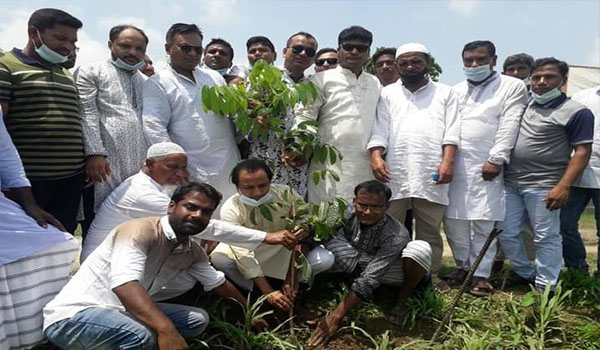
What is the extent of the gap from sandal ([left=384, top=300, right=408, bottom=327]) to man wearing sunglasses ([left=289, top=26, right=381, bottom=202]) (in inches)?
37.6

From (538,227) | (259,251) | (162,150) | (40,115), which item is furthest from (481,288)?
(40,115)

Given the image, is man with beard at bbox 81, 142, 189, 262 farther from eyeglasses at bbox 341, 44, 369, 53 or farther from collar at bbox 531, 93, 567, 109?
collar at bbox 531, 93, 567, 109

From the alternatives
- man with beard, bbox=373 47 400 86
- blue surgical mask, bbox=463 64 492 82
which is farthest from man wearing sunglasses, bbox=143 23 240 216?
blue surgical mask, bbox=463 64 492 82

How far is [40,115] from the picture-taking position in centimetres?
319

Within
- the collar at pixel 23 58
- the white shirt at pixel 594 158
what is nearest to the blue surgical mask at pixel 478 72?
the white shirt at pixel 594 158

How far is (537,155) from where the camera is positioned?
3.88 meters

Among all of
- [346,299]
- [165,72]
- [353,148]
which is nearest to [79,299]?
[346,299]

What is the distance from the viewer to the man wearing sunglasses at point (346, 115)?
13.0 feet

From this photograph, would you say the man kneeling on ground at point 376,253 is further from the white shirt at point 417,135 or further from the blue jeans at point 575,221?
the blue jeans at point 575,221

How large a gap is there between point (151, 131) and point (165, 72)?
526 mm

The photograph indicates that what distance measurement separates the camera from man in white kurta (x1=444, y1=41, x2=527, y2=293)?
13.1 feet

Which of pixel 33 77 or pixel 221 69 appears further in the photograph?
pixel 221 69

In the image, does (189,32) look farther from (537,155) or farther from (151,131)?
(537,155)

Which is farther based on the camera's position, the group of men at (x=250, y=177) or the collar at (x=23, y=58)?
the collar at (x=23, y=58)
